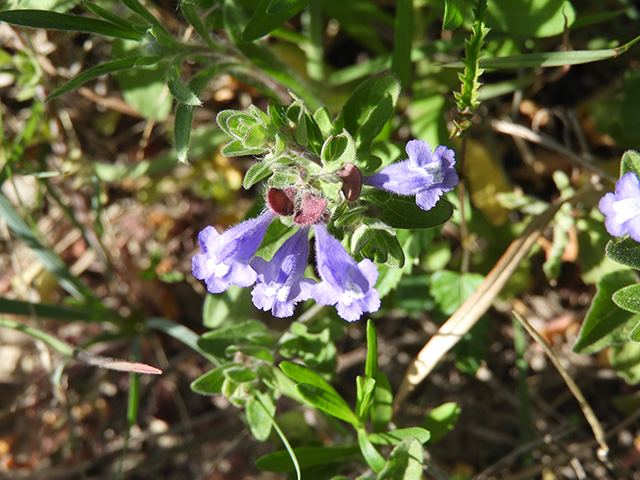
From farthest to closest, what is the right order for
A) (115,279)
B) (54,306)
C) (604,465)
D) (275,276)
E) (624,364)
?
(115,279)
(54,306)
(604,465)
(624,364)
(275,276)

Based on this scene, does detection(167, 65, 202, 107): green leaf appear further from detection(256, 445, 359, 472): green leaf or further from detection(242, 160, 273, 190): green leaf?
detection(256, 445, 359, 472): green leaf

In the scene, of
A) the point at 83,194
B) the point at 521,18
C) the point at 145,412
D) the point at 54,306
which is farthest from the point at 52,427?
the point at 521,18

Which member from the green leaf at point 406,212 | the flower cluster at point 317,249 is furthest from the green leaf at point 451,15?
the green leaf at point 406,212

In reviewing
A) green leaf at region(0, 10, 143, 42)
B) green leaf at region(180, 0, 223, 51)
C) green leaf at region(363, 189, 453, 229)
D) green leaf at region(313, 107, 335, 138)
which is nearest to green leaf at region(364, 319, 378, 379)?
green leaf at region(363, 189, 453, 229)

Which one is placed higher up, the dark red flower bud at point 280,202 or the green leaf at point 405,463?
the dark red flower bud at point 280,202

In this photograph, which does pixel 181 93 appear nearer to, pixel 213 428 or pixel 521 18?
pixel 521 18

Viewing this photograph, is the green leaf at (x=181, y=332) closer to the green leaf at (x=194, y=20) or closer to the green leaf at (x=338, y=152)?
the green leaf at (x=338, y=152)
